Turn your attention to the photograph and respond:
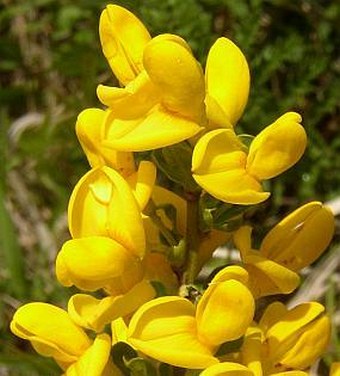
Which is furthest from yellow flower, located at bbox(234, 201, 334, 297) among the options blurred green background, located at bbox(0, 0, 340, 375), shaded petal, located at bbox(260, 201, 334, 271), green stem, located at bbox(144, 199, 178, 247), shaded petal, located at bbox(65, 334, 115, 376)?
blurred green background, located at bbox(0, 0, 340, 375)

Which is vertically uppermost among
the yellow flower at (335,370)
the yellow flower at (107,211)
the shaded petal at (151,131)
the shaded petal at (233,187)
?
the shaded petal at (151,131)

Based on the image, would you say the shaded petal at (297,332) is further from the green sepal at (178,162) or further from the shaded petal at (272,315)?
the green sepal at (178,162)

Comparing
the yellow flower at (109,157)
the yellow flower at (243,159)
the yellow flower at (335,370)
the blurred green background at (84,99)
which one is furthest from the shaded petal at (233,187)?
the blurred green background at (84,99)

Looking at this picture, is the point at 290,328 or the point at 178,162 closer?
the point at 178,162

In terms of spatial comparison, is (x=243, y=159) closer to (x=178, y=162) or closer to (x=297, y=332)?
(x=178, y=162)

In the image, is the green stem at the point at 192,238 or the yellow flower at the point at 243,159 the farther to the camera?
the green stem at the point at 192,238

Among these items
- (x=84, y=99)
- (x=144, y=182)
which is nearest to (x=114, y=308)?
(x=144, y=182)

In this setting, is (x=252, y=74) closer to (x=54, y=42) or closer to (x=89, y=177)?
(x=54, y=42)
